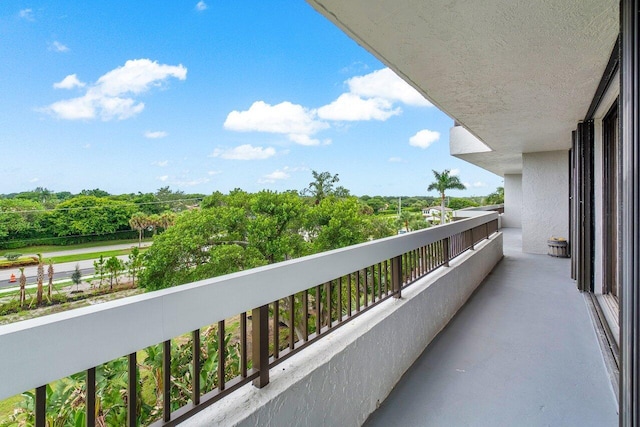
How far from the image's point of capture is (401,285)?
2.44 metres

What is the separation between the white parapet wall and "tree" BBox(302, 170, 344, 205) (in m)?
18.6

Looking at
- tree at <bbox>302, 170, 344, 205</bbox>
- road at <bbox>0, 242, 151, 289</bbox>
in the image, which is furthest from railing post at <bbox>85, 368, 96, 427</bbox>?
tree at <bbox>302, 170, 344, 205</bbox>

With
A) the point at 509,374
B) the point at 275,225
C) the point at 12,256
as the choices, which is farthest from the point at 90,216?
the point at 275,225

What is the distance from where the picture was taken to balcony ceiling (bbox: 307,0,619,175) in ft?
5.87

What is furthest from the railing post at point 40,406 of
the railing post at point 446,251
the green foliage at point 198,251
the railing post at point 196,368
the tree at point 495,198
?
the tree at point 495,198

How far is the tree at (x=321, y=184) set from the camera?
21938 mm

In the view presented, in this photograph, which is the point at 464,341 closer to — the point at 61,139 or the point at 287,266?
the point at 287,266

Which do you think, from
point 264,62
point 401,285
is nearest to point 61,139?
point 401,285

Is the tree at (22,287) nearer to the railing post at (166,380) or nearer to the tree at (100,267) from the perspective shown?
the tree at (100,267)

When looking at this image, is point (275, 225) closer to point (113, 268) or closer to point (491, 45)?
point (113, 268)

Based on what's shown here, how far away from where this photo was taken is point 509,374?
2.38m

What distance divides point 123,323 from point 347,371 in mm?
1178

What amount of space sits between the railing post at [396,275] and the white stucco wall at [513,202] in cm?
1287

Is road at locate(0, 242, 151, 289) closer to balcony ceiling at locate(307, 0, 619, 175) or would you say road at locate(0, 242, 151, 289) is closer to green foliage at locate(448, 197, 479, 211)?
balcony ceiling at locate(307, 0, 619, 175)
